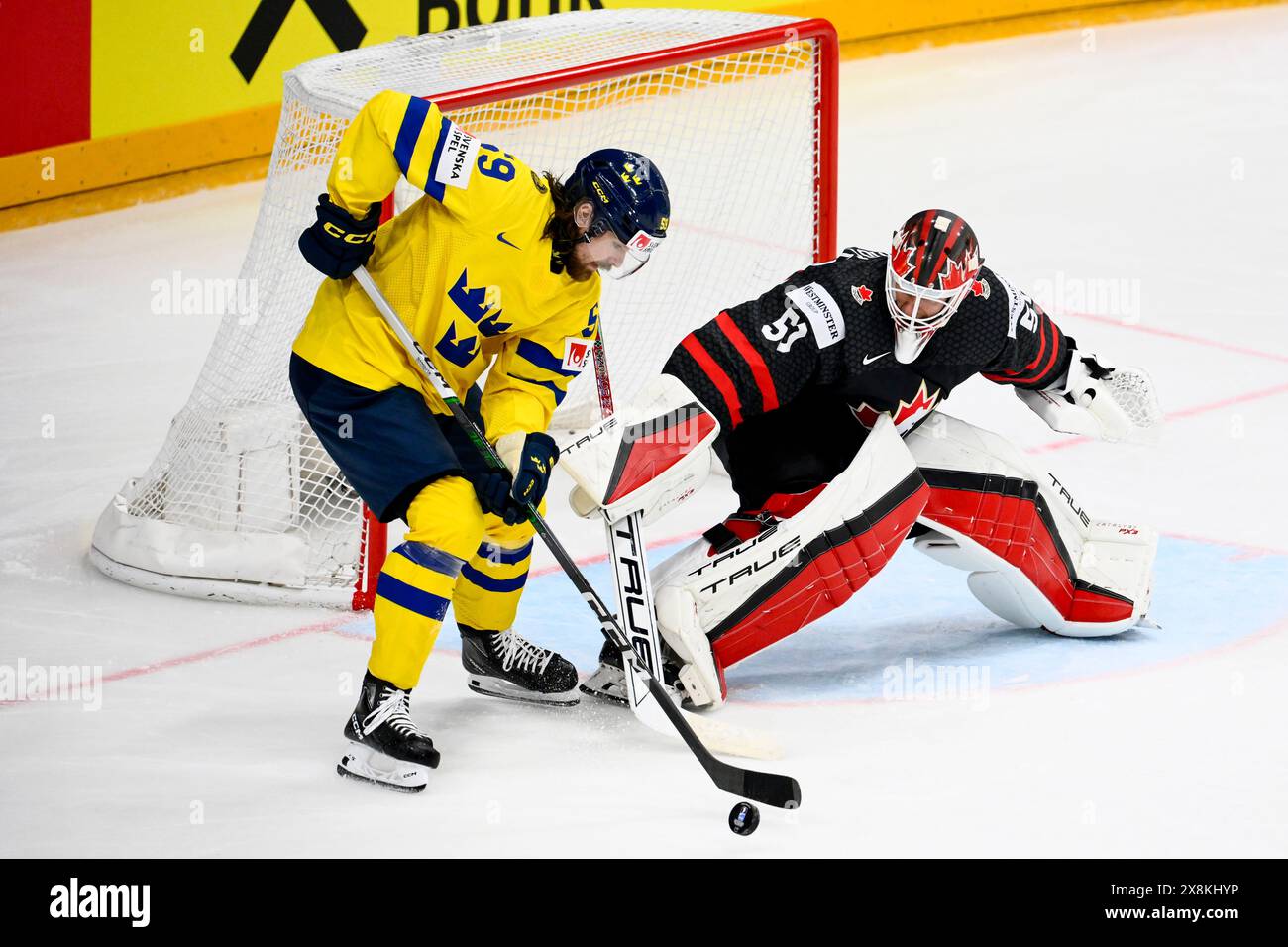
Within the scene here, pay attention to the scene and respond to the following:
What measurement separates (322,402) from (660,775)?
0.90 m

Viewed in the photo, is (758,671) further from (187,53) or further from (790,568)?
(187,53)

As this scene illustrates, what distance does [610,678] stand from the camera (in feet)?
11.7

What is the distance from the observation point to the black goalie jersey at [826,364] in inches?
134

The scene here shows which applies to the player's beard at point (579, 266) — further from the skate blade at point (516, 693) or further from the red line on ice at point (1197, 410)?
the red line on ice at point (1197, 410)

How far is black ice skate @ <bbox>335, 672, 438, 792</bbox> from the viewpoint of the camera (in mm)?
3104

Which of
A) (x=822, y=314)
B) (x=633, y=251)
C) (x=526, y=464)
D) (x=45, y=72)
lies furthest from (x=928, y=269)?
(x=45, y=72)

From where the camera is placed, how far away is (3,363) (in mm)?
5652

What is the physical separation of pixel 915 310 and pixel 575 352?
2.10 ft

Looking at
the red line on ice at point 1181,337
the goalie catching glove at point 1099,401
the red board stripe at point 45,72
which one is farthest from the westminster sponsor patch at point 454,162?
the red board stripe at point 45,72

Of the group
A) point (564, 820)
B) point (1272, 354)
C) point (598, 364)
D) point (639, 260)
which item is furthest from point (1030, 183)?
point (564, 820)

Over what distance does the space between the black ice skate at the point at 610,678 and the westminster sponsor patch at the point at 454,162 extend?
3.16 feet

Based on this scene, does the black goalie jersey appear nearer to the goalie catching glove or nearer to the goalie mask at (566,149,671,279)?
the goalie catching glove
